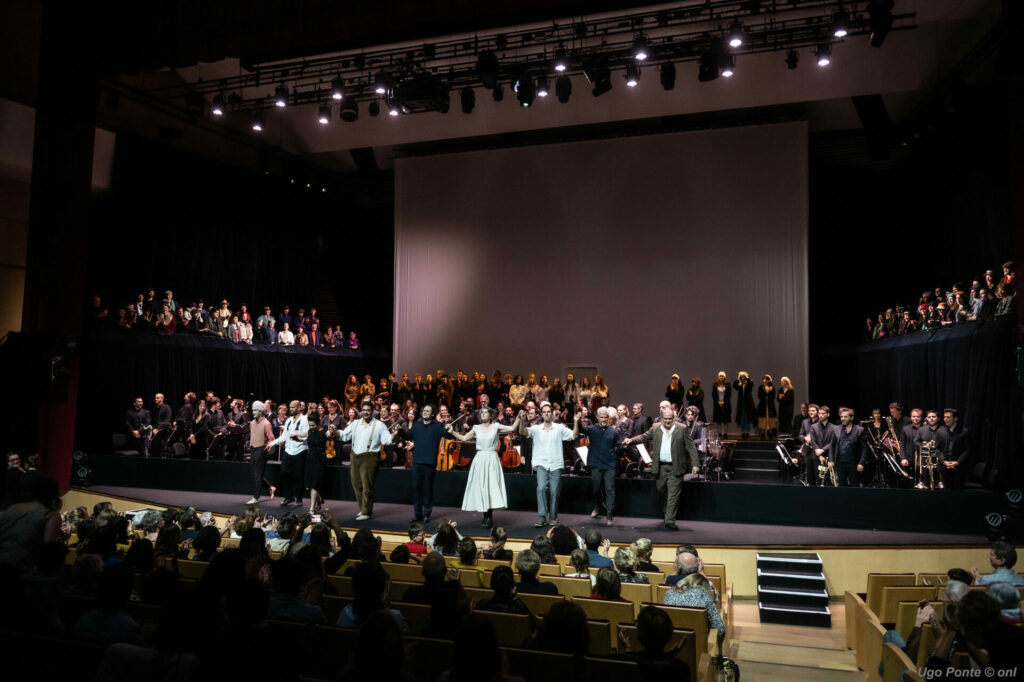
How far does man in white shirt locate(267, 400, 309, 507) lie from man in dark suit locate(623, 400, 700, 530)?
4.21 m

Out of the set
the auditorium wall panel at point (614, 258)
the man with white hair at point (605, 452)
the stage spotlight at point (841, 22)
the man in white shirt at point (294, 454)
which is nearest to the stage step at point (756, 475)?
the man with white hair at point (605, 452)

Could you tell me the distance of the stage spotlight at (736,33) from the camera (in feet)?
31.2

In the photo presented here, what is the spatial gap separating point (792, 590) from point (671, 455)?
204 cm

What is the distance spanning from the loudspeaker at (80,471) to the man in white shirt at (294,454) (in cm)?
367

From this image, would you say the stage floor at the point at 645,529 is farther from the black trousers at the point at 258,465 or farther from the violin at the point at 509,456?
the violin at the point at 509,456

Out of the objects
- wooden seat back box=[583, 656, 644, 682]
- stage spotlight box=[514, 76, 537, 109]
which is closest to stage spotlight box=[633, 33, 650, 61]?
stage spotlight box=[514, 76, 537, 109]

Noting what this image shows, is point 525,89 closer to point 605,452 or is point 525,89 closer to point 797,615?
point 605,452

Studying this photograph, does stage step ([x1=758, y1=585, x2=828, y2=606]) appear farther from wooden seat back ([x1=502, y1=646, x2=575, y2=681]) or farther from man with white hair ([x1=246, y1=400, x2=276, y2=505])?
man with white hair ([x1=246, y1=400, x2=276, y2=505])

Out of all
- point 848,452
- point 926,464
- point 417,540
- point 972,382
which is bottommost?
point 417,540

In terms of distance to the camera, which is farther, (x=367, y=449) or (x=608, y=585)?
(x=367, y=449)

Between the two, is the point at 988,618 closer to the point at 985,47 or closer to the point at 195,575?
the point at 195,575

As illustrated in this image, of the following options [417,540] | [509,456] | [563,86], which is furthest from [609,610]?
[563,86]

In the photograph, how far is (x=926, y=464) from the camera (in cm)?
877

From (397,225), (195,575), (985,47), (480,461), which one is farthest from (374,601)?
(397,225)
